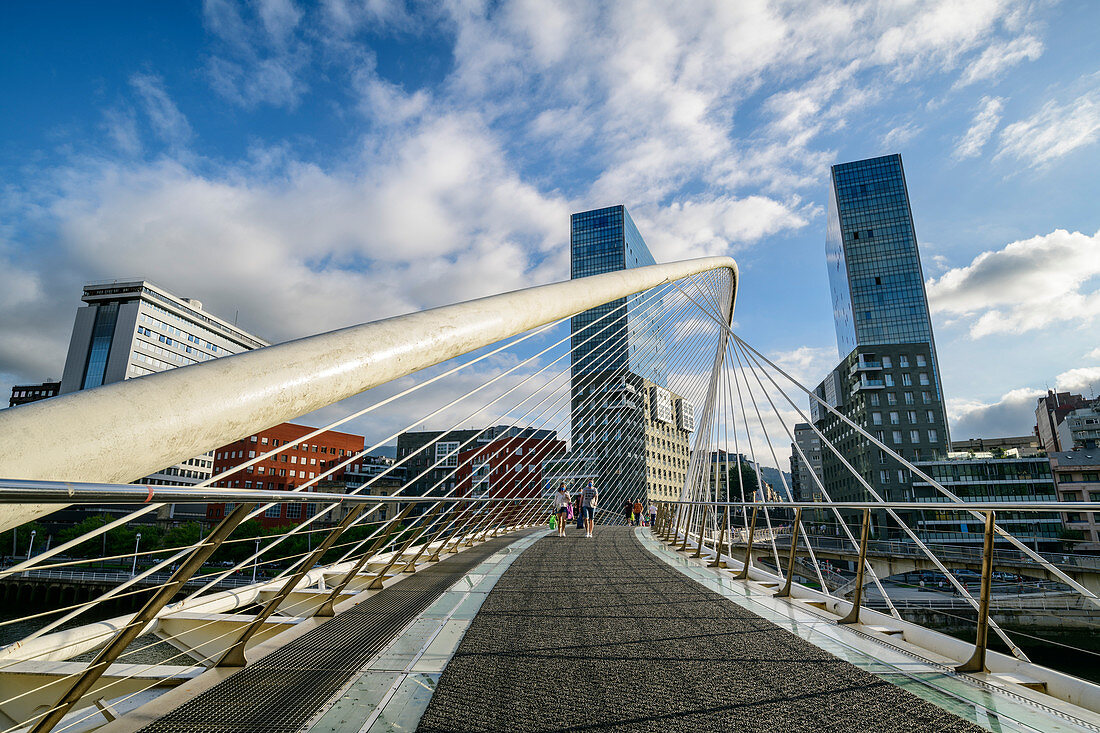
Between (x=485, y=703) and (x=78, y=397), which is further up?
(x=78, y=397)

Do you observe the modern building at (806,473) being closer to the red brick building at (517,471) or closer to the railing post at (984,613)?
the red brick building at (517,471)

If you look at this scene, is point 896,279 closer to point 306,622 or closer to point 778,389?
point 778,389

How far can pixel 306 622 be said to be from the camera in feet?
11.0

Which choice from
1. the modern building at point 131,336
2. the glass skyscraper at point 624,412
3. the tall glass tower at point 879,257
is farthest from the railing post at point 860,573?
the modern building at point 131,336

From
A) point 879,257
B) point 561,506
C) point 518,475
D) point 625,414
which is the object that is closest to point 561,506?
point 561,506

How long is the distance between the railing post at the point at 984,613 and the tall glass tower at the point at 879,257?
175ft

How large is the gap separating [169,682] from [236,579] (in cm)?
3548

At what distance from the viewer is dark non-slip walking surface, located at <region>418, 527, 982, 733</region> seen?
1.88 meters

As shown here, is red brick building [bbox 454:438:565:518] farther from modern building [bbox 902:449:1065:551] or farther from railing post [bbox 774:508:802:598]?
modern building [bbox 902:449:1065:551]

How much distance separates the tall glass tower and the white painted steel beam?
2139 inches

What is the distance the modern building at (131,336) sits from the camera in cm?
5822

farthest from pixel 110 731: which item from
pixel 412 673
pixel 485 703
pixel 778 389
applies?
pixel 778 389

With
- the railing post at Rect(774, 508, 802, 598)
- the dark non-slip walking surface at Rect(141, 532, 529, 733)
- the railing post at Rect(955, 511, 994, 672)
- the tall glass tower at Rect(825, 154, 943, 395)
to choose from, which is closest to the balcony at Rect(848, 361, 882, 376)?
the tall glass tower at Rect(825, 154, 943, 395)

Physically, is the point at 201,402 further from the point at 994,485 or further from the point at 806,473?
the point at 806,473
